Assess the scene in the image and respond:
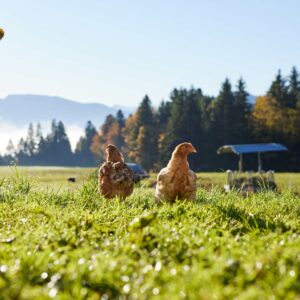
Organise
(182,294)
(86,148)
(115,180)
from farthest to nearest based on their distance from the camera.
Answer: (86,148) → (115,180) → (182,294)

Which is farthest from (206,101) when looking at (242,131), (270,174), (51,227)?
(51,227)

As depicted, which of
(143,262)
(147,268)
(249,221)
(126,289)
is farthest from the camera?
(249,221)

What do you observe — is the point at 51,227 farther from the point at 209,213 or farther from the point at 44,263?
the point at 209,213

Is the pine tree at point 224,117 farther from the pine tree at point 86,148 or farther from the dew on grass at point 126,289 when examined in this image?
the dew on grass at point 126,289

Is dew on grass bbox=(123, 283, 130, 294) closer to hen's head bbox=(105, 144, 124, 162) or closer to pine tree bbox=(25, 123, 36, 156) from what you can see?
hen's head bbox=(105, 144, 124, 162)

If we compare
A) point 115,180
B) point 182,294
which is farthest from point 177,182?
point 182,294

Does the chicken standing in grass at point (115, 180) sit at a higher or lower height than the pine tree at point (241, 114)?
lower

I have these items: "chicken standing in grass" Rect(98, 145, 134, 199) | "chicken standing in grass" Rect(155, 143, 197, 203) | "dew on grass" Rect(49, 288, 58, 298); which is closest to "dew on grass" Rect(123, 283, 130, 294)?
"dew on grass" Rect(49, 288, 58, 298)

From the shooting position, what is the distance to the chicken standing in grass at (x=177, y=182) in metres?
7.33

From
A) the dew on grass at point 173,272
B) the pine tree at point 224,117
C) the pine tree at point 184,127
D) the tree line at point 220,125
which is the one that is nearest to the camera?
the dew on grass at point 173,272

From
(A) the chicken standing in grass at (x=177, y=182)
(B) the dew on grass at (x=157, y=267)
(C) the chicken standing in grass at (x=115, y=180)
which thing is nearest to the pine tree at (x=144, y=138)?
(C) the chicken standing in grass at (x=115, y=180)

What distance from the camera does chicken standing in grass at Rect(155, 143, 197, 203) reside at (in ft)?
24.1

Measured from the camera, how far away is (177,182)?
7.33 m

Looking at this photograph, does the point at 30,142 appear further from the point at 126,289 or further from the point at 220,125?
the point at 126,289
